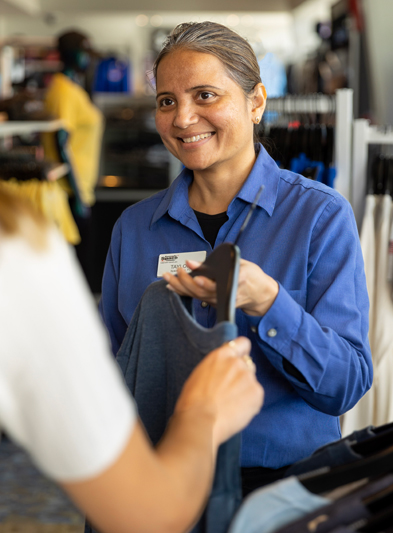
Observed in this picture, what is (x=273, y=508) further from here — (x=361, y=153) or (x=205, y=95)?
(x=361, y=153)

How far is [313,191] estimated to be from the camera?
132 centimetres

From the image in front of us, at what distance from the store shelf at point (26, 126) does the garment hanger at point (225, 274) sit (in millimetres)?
1949

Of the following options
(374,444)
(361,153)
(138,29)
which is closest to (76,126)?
(361,153)

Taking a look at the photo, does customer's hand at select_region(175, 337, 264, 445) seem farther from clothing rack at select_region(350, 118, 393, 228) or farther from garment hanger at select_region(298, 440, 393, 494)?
clothing rack at select_region(350, 118, 393, 228)

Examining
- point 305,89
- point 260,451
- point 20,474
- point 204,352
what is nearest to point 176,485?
point 204,352

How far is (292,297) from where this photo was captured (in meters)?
1.25

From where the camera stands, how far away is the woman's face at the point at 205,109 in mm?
1353

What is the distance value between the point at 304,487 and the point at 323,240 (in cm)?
61

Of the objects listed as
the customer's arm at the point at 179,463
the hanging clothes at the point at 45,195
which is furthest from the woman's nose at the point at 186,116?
the hanging clothes at the point at 45,195

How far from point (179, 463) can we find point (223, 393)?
0.37ft

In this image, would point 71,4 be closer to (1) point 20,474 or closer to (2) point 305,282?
(1) point 20,474

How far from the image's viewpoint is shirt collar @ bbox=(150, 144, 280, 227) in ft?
4.42

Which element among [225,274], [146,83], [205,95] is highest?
[205,95]

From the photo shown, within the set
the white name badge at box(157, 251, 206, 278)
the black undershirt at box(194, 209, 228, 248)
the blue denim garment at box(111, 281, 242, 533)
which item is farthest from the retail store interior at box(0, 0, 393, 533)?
the blue denim garment at box(111, 281, 242, 533)
